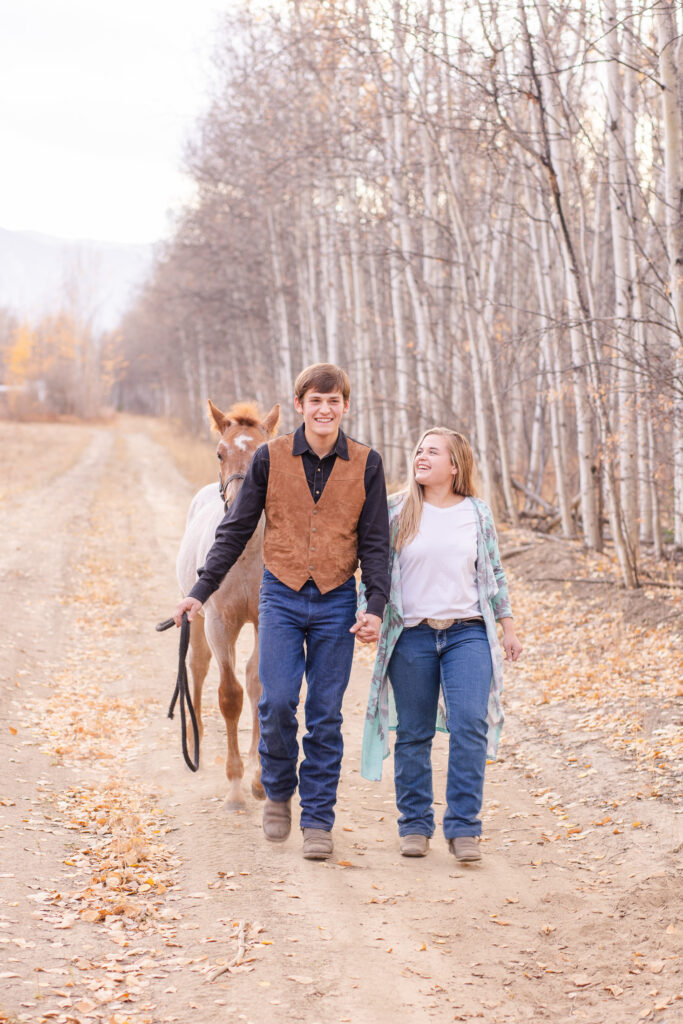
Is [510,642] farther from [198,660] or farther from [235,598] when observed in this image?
[198,660]

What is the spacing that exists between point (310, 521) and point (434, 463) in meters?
0.63

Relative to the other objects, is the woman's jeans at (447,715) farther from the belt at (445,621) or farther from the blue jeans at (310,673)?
the blue jeans at (310,673)

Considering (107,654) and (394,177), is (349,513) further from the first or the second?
(394,177)

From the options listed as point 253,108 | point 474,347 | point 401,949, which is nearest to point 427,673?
point 401,949

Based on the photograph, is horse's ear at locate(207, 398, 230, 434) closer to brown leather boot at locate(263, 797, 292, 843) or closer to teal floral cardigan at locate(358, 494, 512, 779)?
teal floral cardigan at locate(358, 494, 512, 779)

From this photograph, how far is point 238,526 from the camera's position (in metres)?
4.37

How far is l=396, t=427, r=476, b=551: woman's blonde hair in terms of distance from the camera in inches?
168

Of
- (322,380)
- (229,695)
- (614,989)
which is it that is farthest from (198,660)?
(614,989)

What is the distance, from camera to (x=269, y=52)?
1592cm

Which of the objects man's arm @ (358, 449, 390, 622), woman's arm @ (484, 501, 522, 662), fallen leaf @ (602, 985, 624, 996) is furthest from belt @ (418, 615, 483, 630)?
fallen leaf @ (602, 985, 624, 996)

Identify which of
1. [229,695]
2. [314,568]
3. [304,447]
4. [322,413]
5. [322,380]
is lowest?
[229,695]

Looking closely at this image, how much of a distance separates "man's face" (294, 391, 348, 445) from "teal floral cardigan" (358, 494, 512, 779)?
52 centimetres

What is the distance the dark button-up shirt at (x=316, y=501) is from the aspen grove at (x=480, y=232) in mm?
3608

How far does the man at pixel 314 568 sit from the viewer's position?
13.7ft
